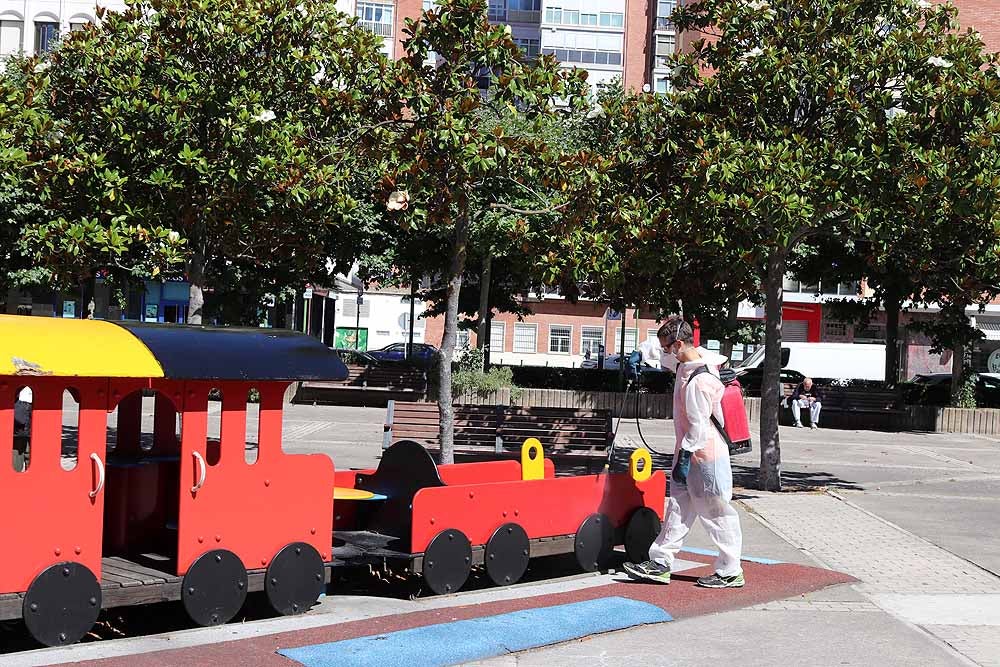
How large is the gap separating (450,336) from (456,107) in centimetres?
293

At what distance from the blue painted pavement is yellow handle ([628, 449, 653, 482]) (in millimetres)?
1722

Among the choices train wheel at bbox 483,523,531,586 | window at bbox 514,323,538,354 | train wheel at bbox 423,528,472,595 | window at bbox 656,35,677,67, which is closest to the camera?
train wheel at bbox 423,528,472,595

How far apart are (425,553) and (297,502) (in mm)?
968

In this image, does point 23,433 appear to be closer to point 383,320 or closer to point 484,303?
point 484,303

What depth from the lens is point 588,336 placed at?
70.8 metres

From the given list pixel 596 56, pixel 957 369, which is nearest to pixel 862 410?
pixel 957 369

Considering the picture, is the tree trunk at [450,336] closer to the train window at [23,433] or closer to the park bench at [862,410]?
the train window at [23,433]

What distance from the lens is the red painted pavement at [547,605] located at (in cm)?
628

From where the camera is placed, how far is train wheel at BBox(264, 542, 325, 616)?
7328 mm

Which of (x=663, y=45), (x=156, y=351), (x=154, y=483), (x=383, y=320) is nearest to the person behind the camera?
(x=156, y=351)

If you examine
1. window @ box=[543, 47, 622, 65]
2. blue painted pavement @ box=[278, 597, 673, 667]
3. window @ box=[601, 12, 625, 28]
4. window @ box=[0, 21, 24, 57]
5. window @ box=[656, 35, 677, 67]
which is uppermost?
window @ box=[601, 12, 625, 28]

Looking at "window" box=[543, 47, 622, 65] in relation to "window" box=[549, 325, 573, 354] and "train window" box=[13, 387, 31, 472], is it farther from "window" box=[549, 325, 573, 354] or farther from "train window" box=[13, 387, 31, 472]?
"train window" box=[13, 387, 31, 472]

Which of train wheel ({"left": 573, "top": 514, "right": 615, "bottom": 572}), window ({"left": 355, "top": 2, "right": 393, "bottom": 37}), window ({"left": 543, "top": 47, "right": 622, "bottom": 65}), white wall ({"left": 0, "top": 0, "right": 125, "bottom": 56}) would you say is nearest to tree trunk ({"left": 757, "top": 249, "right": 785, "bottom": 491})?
train wheel ({"left": 573, "top": 514, "right": 615, "bottom": 572})

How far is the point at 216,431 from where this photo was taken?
768 cm
